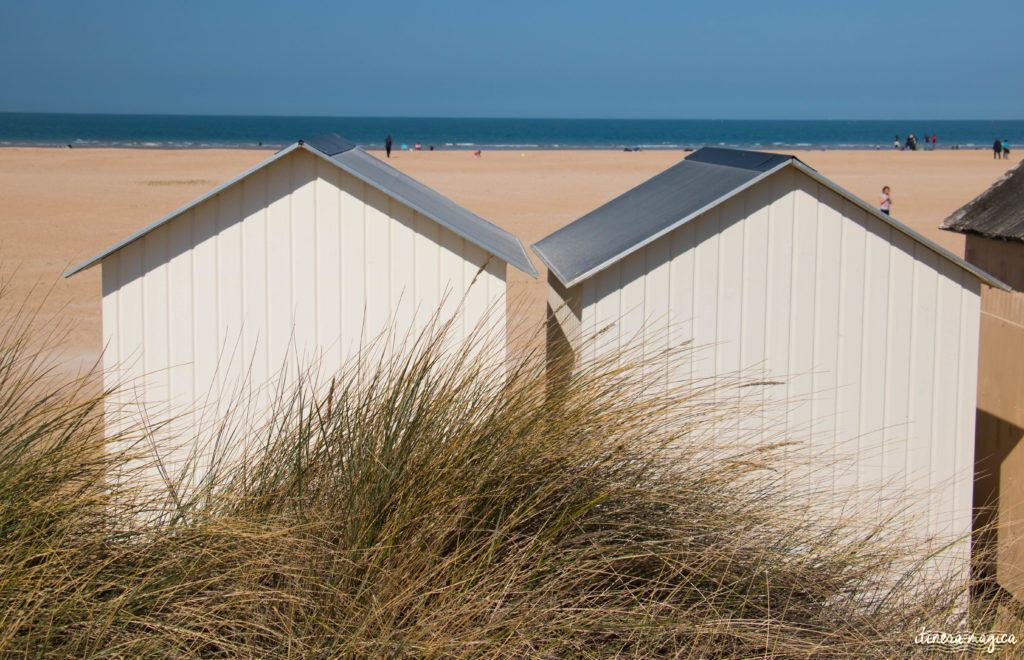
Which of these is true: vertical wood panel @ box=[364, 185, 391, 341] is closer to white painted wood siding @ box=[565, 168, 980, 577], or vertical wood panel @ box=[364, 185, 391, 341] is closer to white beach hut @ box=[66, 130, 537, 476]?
white beach hut @ box=[66, 130, 537, 476]

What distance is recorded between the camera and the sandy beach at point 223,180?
1762 centimetres

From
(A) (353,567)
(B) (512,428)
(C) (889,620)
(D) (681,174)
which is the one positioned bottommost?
(C) (889,620)

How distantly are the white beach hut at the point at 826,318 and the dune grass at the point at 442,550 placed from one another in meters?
2.57

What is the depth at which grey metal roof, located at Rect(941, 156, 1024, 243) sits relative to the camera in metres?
7.61

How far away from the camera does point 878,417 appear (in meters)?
7.03

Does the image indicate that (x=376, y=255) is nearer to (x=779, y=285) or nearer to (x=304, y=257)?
(x=304, y=257)

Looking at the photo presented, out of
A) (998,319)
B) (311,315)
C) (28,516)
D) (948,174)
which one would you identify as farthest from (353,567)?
(948,174)

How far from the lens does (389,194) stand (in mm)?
6883

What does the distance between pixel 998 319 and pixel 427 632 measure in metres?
6.10

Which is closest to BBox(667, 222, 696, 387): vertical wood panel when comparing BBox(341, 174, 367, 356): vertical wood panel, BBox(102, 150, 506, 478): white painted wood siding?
BBox(102, 150, 506, 478): white painted wood siding

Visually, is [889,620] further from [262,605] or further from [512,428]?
[262,605]

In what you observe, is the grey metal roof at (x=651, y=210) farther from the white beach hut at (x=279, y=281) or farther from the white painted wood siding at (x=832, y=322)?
the white beach hut at (x=279, y=281)

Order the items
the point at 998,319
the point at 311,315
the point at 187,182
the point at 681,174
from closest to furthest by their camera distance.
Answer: the point at 311,315
the point at 998,319
the point at 681,174
the point at 187,182

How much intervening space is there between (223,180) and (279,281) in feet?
114
